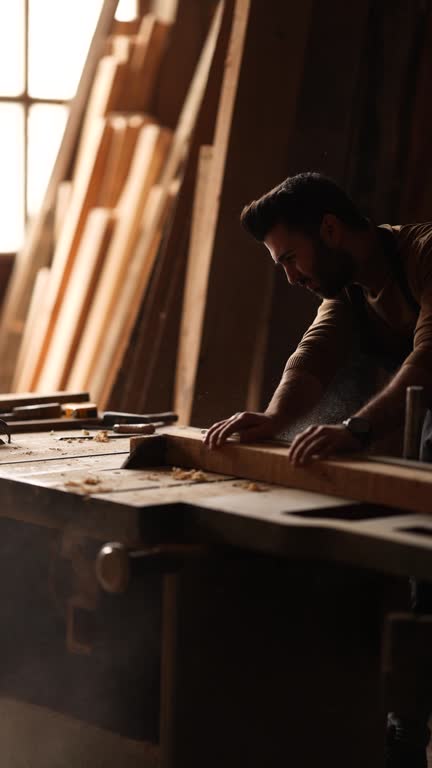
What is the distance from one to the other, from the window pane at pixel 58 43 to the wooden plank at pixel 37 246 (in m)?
0.22

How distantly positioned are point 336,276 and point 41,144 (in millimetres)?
3537

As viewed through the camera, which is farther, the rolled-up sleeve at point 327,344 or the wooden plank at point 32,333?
the wooden plank at point 32,333

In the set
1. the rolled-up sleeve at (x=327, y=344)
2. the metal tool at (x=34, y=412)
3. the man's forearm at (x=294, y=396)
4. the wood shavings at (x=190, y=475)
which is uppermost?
the rolled-up sleeve at (x=327, y=344)

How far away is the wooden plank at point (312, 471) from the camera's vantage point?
2205 mm

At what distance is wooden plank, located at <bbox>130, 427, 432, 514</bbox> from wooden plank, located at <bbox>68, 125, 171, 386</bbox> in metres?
2.57

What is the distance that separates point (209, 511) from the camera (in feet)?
6.96

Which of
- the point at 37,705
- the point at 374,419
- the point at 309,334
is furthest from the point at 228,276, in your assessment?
the point at 37,705

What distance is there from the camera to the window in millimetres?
5895

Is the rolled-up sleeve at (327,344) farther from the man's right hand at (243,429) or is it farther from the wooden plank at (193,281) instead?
the wooden plank at (193,281)

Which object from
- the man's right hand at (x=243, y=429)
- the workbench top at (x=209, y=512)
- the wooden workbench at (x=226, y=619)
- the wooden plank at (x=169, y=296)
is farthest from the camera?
the wooden plank at (x=169, y=296)

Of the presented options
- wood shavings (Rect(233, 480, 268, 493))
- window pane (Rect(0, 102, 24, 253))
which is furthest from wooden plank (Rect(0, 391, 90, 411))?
window pane (Rect(0, 102, 24, 253))

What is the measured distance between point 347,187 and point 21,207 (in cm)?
251

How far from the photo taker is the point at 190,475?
8.33 ft

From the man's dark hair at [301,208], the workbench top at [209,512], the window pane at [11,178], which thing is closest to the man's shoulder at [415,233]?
the man's dark hair at [301,208]
